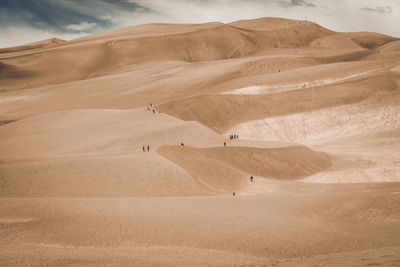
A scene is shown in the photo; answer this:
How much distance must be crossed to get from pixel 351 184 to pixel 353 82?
21.1 m

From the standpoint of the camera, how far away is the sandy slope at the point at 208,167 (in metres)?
9.96

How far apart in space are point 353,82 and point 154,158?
29.2 metres

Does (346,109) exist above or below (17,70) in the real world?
below

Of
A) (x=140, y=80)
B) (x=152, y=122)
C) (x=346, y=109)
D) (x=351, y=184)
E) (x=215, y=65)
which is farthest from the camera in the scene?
(x=215, y=65)

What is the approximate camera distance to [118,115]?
34938 mm

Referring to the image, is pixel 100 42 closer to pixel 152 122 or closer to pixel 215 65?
pixel 215 65

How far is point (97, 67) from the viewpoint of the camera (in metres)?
77.5

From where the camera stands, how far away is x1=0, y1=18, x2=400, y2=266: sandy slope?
9961mm

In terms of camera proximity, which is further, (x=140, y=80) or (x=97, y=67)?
(x=97, y=67)

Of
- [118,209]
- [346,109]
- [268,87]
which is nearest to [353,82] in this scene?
[346,109]

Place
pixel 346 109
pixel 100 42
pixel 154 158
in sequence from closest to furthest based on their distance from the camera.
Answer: pixel 154 158 < pixel 346 109 < pixel 100 42

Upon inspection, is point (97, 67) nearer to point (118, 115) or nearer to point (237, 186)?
point (118, 115)

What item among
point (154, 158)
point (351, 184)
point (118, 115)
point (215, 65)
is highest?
point (215, 65)

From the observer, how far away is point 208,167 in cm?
2264
